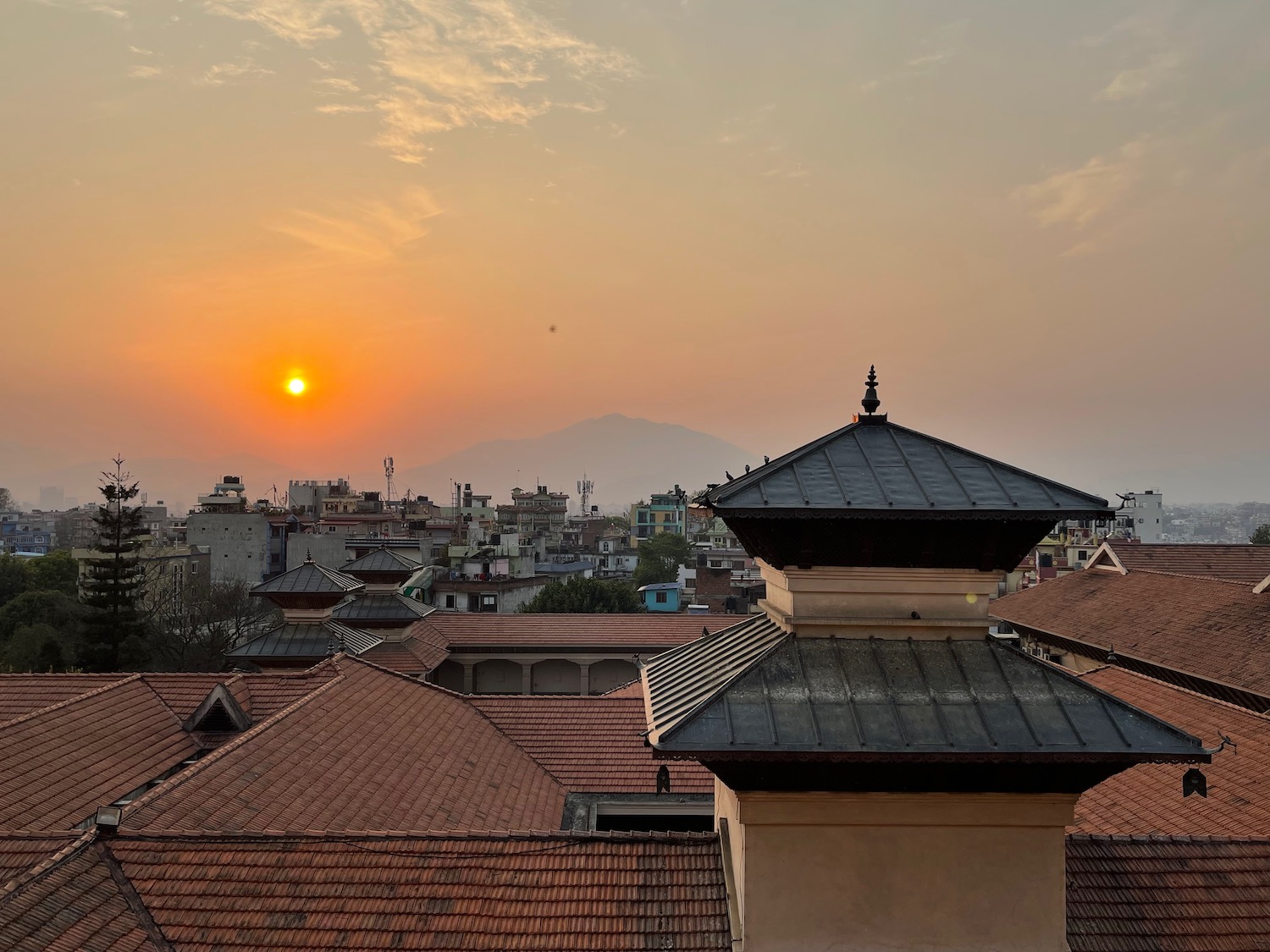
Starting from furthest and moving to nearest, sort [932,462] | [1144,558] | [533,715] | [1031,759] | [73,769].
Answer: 1. [1144,558]
2. [533,715]
3. [73,769]
4. [932,462]
5. [1031,759]

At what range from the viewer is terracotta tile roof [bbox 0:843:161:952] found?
5.86m

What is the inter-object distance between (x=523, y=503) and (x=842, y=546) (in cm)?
10033

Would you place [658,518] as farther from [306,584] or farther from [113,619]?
[306,584]

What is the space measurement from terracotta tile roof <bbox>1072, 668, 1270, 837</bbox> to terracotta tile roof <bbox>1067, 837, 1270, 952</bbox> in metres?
1.39

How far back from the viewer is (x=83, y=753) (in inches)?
423

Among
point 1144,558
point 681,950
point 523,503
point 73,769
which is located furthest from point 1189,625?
point 523,503

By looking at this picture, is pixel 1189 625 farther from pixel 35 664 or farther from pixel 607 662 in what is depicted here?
pixel 35 664

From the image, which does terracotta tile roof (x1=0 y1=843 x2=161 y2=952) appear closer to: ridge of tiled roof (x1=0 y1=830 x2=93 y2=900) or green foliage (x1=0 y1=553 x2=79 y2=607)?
ridge of tiled roof (x1=0 y1=830 x2=93 y2=900)

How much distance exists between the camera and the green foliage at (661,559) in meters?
67.4

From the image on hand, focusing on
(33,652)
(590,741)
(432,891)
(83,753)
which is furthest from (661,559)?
(432,891)

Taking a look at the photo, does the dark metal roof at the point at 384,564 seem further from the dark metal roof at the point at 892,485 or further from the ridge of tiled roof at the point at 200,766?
the dark metal roof at the point at 892,485

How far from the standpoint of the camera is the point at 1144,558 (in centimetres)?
2612

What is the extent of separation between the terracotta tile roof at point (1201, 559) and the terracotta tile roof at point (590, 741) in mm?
17919

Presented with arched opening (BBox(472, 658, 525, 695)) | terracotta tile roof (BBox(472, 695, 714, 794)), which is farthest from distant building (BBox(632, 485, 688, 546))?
terracotta tile roof (BBox(472, 695, 714, 794))
